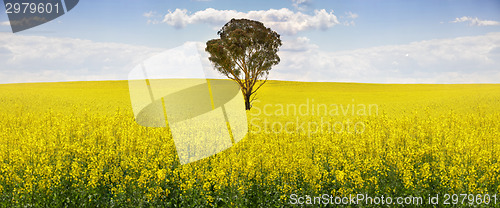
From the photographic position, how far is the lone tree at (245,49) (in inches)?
1385

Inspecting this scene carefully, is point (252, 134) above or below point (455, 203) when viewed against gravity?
above

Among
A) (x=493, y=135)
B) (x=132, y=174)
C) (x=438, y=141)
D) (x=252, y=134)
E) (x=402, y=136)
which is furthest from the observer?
(x=252, y=134)

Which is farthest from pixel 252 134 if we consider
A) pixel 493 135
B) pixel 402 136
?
pixel 493 135

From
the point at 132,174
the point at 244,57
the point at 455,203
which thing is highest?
the point at 244,57

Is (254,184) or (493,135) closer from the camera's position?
(254,184)

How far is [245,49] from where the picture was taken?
35438mm

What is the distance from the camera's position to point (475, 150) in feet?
34.6

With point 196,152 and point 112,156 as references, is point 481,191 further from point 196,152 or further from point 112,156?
point 112,156

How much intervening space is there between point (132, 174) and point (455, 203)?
785 cm

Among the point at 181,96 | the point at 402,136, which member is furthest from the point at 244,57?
the point at 402,136

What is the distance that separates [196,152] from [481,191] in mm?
7689

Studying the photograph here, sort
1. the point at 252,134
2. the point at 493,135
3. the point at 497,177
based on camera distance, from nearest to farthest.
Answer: the point at 497,177 < the point at 493,135 < the point at 252,134

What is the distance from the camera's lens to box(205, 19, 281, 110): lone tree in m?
35.2

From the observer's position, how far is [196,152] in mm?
11672
